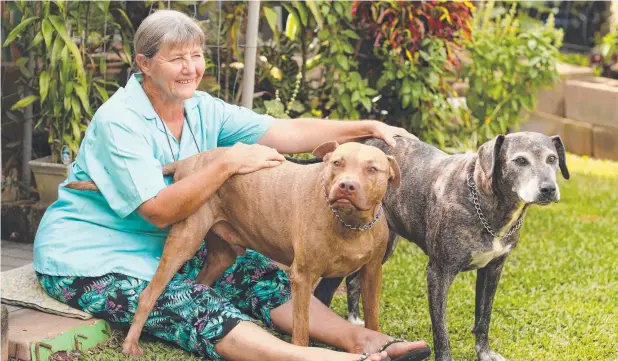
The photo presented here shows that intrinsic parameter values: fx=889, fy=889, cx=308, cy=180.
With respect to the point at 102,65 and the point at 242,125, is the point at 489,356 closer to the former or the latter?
the point at 242,125

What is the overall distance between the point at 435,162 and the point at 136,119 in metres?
1.37

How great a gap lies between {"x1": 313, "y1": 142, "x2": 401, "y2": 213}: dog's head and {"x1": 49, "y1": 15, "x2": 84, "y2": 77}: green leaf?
248 cm

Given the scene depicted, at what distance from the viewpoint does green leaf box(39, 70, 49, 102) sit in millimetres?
5574

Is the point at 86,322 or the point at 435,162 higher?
the point at 435,162

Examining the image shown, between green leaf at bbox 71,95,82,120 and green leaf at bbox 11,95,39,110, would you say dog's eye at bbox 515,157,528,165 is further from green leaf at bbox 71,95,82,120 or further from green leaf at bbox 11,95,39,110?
green leaf at bbox 11,95,39,110

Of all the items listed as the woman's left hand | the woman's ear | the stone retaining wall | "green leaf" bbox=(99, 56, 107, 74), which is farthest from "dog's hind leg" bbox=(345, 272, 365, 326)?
the stone retaining wall

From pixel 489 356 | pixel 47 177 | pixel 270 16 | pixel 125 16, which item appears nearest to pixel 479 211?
pixel 489 356

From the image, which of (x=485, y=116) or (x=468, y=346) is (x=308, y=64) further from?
(x=468, y=346)

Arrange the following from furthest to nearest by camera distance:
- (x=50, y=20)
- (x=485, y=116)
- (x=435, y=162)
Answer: (x=485, y=116), (x=50, y=20), (x=435, y=162)

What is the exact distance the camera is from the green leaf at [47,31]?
542 centimetres

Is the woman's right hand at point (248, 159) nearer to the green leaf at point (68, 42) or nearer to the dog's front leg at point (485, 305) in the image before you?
the dog's front leg at point (485, 305)

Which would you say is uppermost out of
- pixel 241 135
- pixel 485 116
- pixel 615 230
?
pixel 241 135

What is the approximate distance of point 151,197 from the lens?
12.4 ft

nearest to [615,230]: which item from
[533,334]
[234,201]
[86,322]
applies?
[533,334]
